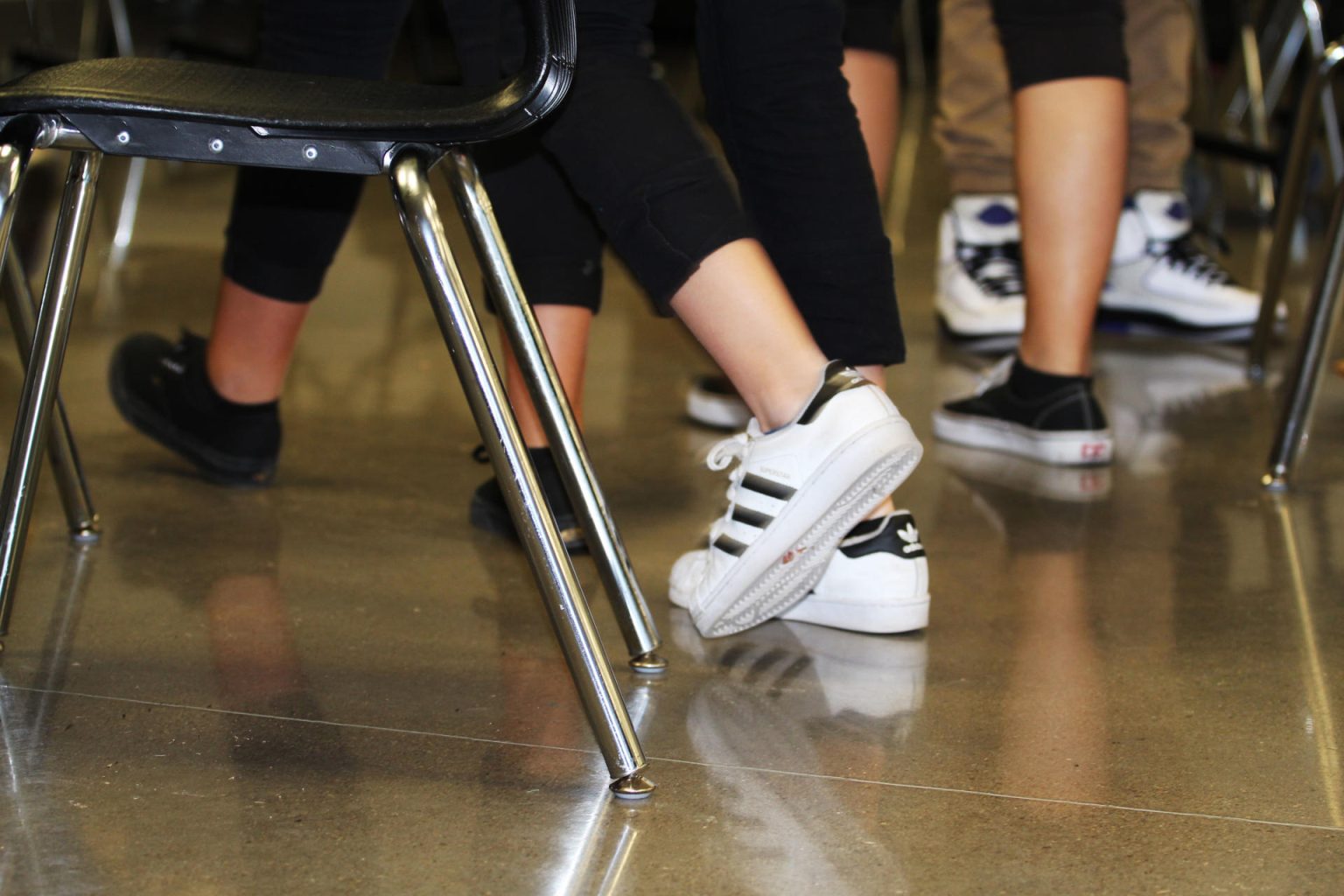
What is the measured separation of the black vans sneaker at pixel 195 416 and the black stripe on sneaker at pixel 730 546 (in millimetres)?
580

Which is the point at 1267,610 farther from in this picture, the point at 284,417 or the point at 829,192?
the point at 284,417

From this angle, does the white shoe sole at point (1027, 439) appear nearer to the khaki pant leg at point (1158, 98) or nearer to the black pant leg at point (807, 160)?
the black pant leg at point (807, 160)

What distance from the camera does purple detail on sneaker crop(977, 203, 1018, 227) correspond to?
2219mm

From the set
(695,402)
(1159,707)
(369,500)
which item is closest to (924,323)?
(695,402)

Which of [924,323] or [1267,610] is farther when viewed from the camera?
[924,323]

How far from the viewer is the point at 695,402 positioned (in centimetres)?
172

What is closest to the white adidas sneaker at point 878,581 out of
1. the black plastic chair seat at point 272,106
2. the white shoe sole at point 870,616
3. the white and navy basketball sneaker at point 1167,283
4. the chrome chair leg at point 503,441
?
the white shoe sole at point 870,616

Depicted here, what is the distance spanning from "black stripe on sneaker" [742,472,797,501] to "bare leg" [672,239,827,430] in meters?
0.04

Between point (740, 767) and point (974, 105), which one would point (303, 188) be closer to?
point (740, 767)

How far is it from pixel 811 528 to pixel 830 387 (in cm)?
10

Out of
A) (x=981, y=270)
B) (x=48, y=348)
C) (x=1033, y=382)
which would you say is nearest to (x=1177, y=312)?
(x=981, y=270)

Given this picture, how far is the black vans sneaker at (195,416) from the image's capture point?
4.72ft

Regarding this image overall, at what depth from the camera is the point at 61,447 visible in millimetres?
1210

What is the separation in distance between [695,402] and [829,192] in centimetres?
64
